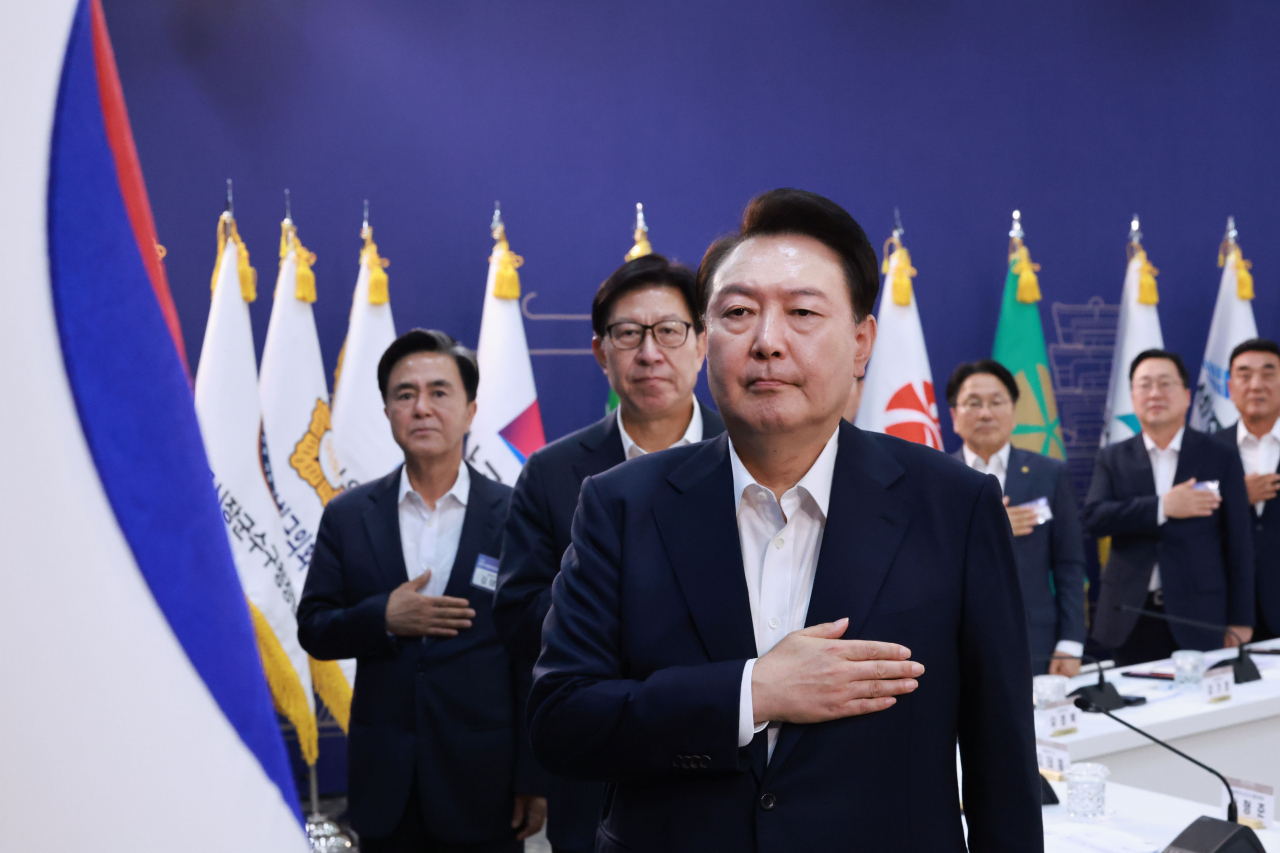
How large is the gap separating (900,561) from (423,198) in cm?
385

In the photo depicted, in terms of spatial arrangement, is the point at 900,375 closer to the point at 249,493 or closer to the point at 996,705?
the point at 249,493

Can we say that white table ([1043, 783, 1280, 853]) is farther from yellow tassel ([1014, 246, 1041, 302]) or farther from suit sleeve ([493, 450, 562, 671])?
yellow tassel ([1014, 246, 1041, 302])

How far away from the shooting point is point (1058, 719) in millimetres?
2521

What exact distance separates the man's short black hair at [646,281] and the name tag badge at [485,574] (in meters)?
0.64

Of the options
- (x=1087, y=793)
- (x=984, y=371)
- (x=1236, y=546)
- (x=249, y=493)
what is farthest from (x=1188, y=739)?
(x=249, y=493)

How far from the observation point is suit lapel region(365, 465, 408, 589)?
7.88ft

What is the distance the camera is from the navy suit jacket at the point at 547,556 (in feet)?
6.44

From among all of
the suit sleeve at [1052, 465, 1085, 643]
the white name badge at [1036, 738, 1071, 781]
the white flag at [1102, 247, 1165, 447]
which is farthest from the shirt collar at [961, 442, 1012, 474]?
the white name badge at [1036, 738, 1071, 781]

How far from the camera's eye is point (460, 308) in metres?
4.58

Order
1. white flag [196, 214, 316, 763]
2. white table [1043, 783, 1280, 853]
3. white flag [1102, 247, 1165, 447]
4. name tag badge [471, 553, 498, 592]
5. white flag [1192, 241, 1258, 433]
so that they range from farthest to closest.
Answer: white flag [1192, 241, 1258, 433] → white flag [1102, 247, 1165, 447] → white flag [196, 214, 316, 763] → name tag badge [471, 553, 498, 592] → white table [1043, 783, 1280, 853]

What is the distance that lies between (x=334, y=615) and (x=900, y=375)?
3.11 m

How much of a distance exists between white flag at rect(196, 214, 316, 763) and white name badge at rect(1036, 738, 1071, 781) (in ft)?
8.56

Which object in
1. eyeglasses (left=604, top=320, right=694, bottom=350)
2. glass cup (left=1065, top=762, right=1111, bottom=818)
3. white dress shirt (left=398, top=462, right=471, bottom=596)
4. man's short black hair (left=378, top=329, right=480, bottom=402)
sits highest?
man's short black hair (left=378, top=329, right=480, bottom=402)

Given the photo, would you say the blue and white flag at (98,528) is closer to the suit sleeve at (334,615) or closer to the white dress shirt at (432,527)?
the suit sleeve at (334,615)
